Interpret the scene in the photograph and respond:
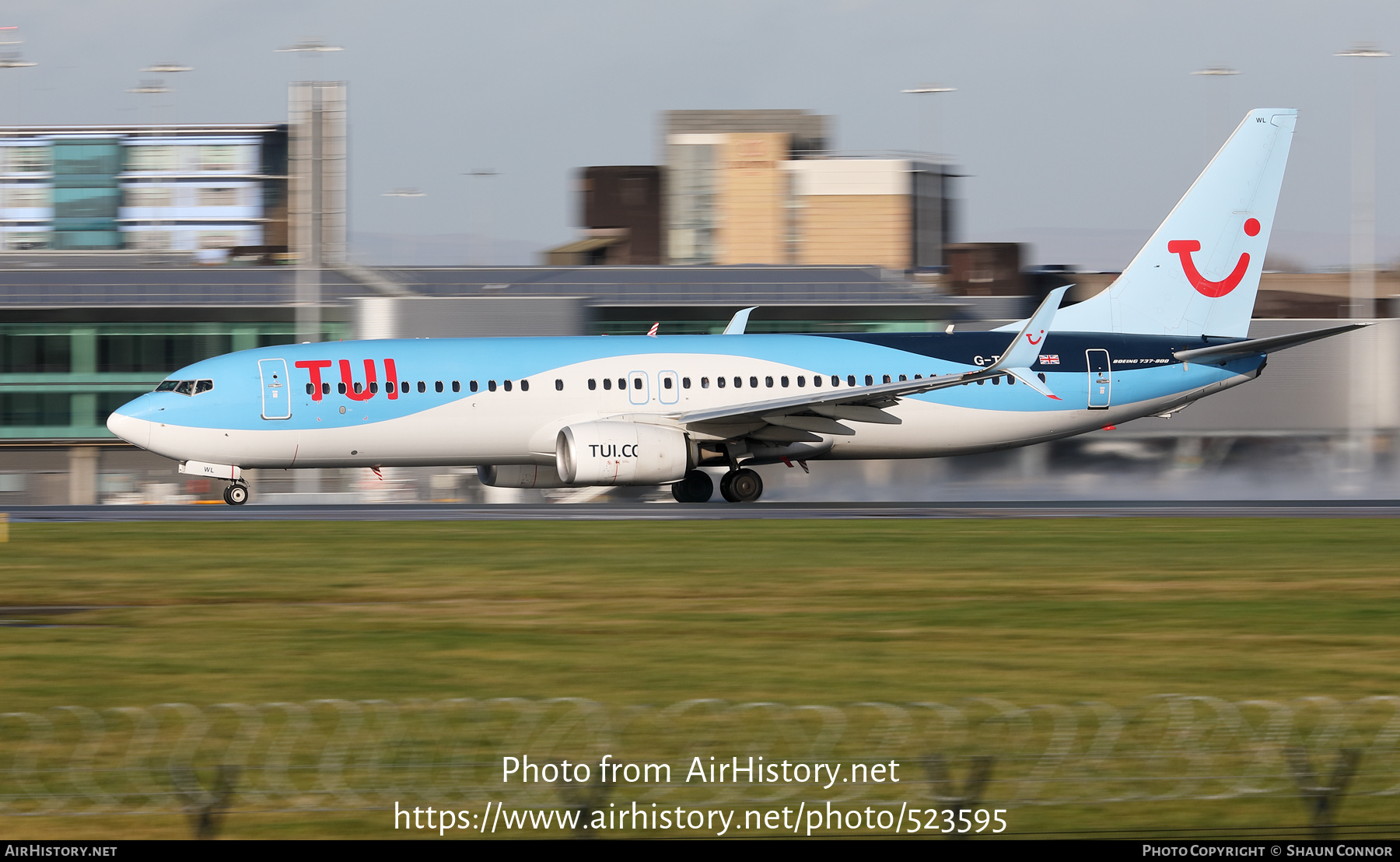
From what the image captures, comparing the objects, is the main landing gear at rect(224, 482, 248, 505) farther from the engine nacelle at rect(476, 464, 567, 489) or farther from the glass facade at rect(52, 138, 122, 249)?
the glass facade at rect(52, 138, 122, 249)

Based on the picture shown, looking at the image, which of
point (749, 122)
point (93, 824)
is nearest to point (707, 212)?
point (749, 122)

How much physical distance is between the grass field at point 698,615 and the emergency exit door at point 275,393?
20.7 ft

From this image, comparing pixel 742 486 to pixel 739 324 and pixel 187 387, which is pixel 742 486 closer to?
pixel 739 324

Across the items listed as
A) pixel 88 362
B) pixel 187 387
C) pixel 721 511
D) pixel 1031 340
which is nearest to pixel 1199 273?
pixel 1031 340

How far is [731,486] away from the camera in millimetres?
34406

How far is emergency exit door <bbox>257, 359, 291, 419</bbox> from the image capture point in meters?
32.8

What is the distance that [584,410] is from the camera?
33.7 meters

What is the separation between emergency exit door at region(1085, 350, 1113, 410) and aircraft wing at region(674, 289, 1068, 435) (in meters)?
2.04

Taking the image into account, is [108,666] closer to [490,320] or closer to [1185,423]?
[490,320]

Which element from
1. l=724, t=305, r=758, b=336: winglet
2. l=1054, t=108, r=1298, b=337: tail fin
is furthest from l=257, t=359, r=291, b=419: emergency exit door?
l=1054, t=108, r=1298, b=337: tail fin

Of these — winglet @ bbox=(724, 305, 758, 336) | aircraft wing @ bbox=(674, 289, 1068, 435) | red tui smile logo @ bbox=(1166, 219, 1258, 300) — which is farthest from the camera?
winglet @ bbox=(724, 305, 758, 336)

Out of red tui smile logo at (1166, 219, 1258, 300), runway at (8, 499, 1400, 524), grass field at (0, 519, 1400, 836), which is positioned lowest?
runway at (8, 499, 1400, 524)

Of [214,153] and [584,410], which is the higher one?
[214,153]
